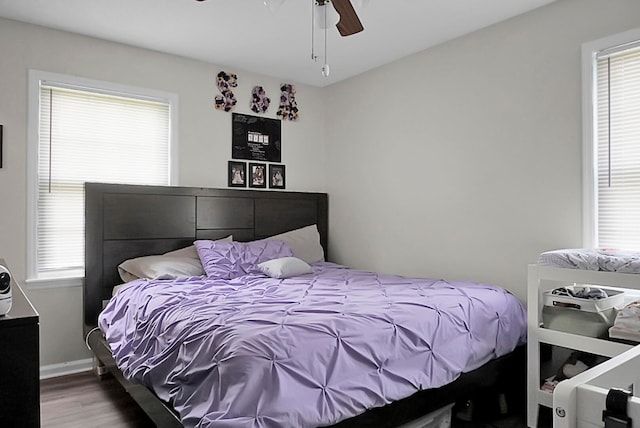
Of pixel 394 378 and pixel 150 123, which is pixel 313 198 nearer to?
pixel 150 123

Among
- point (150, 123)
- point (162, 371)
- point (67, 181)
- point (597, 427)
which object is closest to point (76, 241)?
point (67, 181)

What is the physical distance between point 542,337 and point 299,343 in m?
1.43

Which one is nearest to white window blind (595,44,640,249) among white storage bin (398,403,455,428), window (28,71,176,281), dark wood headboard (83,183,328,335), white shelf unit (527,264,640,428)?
white shelf unit (527,264,640,428)

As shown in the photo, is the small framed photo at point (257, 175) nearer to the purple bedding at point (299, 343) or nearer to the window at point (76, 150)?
the window at point (76, 150)

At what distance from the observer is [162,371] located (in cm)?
197

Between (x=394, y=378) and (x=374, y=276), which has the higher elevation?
(x=374, y=276)

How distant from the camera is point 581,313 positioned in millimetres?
2285

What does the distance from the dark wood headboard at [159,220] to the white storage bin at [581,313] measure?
2.50 m

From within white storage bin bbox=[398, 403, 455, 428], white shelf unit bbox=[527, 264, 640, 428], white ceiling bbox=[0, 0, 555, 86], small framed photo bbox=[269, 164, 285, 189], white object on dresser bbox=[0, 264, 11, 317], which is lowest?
white storage bin bbox=[398, 403, 455, 428]

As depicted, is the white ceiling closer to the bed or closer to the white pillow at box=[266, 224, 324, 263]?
the bed

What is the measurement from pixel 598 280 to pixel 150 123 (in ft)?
10.9

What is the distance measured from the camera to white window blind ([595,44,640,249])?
2527 millimetres

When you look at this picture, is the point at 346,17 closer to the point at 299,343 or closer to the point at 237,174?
the point at 299,343

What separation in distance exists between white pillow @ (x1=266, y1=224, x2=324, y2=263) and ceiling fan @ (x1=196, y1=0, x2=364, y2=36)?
223 centimetres
